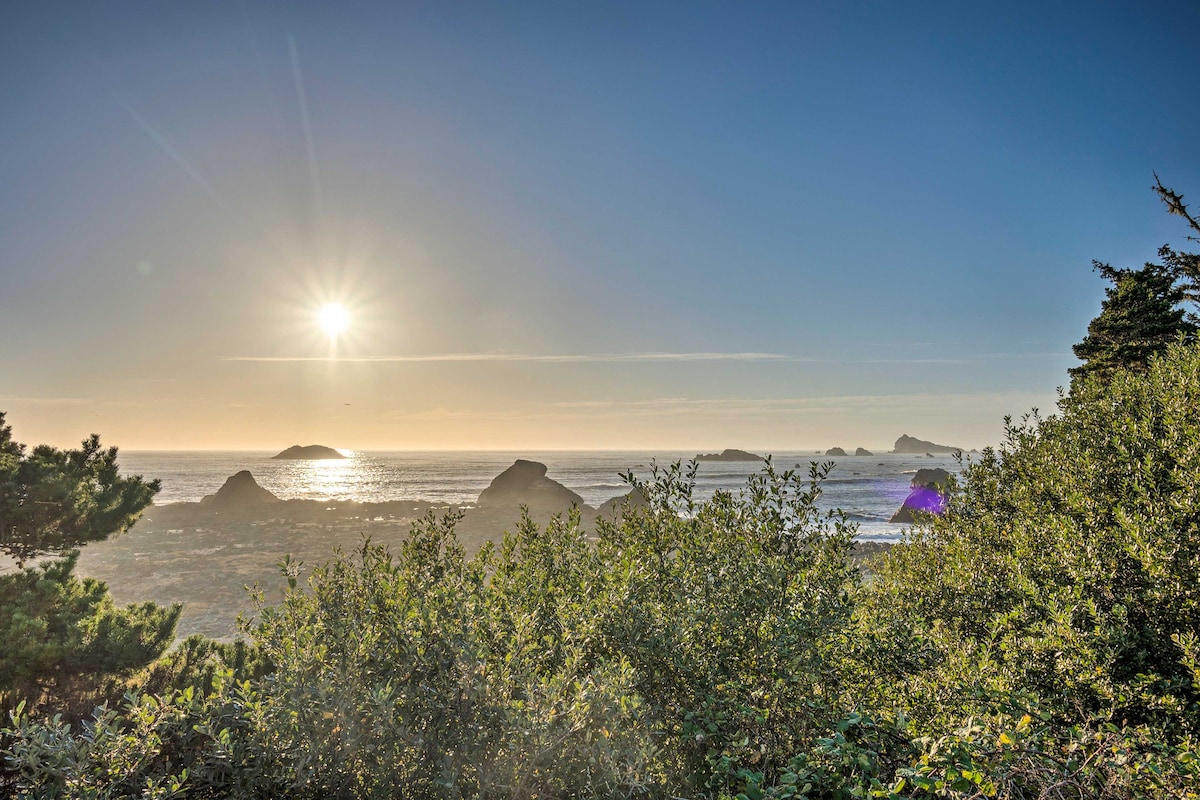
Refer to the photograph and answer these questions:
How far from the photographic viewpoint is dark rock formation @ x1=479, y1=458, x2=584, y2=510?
60562 millimetres

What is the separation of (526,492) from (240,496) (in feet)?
109

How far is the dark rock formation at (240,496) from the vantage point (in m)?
58.8

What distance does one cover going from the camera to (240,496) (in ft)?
199

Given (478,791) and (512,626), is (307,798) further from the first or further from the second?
(512,626)

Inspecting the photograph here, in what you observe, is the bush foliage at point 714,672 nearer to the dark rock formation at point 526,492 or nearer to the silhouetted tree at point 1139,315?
the silhouetted tree at point 1139,315

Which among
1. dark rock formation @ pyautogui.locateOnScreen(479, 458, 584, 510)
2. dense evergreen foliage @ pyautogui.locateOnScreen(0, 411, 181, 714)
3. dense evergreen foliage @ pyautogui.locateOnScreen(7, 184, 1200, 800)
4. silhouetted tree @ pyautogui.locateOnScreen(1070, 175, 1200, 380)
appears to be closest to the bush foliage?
dense evergreen foliage @ pyautogui.locateOnScreen(7, 184, 1200, 800)

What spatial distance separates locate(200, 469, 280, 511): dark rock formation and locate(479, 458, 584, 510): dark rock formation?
84.0ft

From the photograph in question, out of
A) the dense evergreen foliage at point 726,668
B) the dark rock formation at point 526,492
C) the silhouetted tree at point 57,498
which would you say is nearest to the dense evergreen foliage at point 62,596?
the silhouetted tree at point 57,498

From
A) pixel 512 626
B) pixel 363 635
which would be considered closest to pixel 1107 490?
pixel 512 626

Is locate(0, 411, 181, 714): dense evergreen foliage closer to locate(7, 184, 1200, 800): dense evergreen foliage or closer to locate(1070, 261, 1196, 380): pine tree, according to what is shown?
locate(7, 184, 1200, 800): dense evergreen foliage

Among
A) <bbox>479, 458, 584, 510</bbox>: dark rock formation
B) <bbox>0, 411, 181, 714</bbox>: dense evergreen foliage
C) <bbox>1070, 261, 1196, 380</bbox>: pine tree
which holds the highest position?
<bbox>1070, 261, 1196, 380</bbox>: pine tree

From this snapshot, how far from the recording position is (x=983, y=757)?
3939 millimetres

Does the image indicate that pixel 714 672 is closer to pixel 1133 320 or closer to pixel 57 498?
pixel 57 498

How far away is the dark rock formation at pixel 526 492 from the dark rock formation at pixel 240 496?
2561 cm
